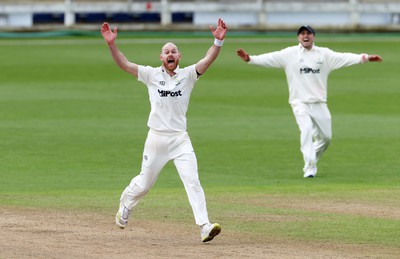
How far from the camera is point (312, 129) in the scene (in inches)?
724

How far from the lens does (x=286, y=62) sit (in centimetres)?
1839

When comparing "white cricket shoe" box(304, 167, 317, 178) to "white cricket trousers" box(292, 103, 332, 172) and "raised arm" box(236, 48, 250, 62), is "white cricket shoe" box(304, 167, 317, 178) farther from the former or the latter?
"raised arm" box(236, 48, 250, 62)

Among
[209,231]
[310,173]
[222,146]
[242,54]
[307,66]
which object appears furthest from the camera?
[222,146]

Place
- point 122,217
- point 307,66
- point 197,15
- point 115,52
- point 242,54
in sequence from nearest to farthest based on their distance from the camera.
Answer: point 115,52, point 122,217, point 242,54, point 307,66, point 197,15

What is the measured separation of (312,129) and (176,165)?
607cm

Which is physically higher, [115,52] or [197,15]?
[115,52]

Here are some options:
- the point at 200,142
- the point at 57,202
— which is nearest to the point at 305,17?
the point at 200,142

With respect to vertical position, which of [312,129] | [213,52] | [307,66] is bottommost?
[312,129]

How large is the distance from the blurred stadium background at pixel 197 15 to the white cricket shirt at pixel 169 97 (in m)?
33.7

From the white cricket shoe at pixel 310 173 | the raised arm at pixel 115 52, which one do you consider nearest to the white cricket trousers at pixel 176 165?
the raised arm at pixel 115 52

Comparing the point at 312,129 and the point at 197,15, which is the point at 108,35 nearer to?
the point at 312,129

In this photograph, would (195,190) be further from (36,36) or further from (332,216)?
(36,36)

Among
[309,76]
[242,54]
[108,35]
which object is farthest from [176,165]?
[309,76]

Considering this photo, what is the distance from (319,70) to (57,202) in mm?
5008
